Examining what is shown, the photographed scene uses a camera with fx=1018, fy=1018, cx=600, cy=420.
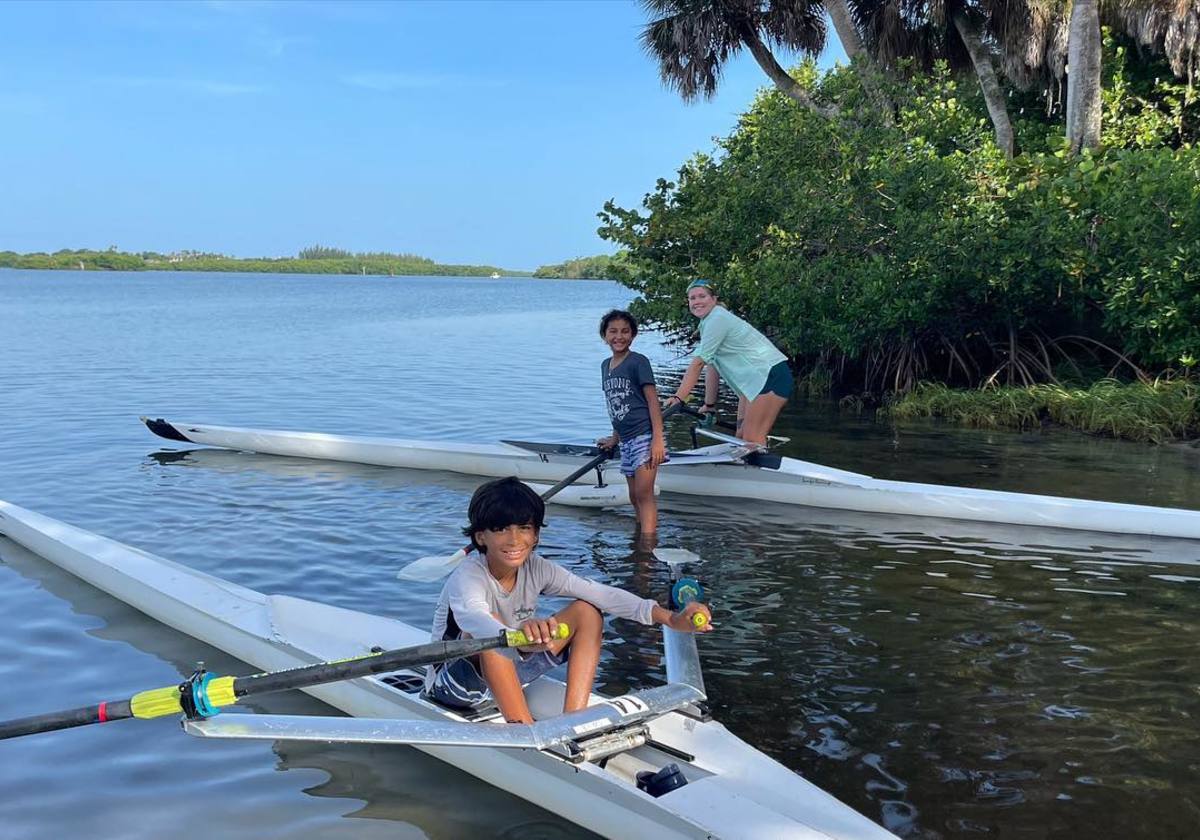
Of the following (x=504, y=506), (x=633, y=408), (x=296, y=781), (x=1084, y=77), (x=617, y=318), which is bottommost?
(x=296, y=781)

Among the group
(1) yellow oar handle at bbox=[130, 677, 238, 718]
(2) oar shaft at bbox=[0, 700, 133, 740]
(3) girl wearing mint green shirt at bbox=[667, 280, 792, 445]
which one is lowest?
(2) oar shaft at bbox=[0, 700, 133, 740]

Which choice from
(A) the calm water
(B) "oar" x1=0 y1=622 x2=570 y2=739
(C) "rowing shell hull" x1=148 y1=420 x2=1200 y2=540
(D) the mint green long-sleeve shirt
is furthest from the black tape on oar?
(C) "rowing shell hull" x1=148 y1=420 x2=1200 y2=540

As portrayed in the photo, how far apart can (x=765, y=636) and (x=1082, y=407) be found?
9.97 m

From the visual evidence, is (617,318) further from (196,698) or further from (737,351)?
(196,698)

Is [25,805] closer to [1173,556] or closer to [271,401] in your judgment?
[1173,556]

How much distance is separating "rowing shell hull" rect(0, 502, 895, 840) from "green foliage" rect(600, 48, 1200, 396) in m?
11.6

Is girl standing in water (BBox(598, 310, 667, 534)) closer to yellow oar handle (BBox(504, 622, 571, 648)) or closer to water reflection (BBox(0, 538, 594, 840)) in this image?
water reflection (BBox(0, 538, 594, 840))

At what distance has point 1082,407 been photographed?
1470 cm

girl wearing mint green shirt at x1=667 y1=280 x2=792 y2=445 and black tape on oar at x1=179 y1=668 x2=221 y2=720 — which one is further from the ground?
girl wearing mint green shirt at x1=667 y1=280 x2=792 y2=445

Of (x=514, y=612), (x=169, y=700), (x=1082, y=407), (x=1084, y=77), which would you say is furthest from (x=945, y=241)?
(x=169, y=700)

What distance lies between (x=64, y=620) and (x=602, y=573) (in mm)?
4011

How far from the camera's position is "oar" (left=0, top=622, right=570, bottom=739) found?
13.5ft

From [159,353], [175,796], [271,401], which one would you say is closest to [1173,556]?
[175,796]

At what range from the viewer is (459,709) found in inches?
189
